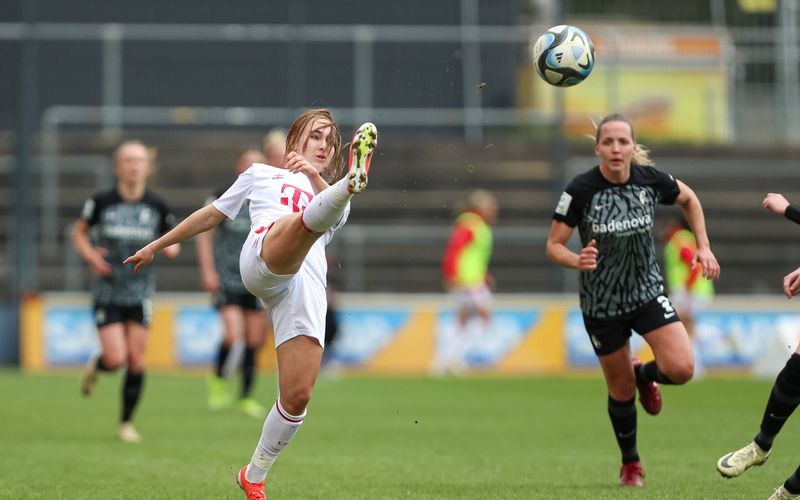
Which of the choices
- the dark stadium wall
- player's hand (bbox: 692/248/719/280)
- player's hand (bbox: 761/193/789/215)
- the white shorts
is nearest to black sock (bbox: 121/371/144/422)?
the white shorts

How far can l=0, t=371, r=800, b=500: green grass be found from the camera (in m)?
8.36

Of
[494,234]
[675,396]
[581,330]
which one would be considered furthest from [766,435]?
[494,234]

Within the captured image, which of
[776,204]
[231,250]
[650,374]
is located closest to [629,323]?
[650,374]

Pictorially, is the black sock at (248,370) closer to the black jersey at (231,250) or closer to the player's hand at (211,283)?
the black jersey at (231,250)

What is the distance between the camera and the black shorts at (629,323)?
8445mm

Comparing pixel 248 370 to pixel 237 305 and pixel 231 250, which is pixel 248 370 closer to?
pixel 237 305

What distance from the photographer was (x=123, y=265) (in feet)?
37.8

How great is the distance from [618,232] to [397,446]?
11.6 ft

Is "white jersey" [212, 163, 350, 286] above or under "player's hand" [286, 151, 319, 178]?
under

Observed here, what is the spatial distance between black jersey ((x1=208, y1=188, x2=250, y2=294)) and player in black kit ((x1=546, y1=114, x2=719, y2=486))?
19.5 feet

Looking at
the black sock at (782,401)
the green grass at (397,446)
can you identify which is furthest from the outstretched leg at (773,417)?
the green grass at (397,446)

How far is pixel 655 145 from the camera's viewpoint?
26656mm

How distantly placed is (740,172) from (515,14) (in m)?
5.73

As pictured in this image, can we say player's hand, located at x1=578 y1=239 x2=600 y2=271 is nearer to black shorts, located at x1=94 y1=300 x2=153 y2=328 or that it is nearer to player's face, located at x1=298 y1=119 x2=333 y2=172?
player's face, located at x1=298 y1=119 x2=333 y2=172
